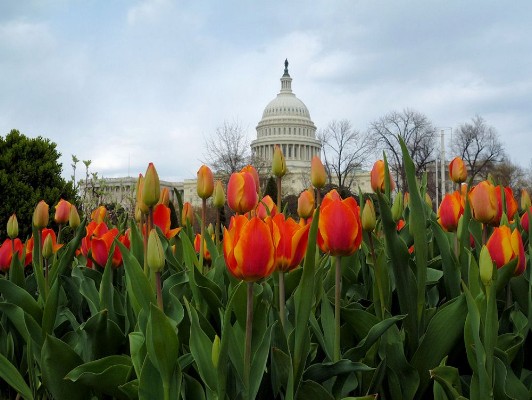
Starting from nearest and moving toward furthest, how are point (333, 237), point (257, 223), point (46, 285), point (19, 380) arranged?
point (257, 223), point (333, 237), point (19, 380), point (46, 285)

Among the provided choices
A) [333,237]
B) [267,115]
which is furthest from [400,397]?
[267,115]

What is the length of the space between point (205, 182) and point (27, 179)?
175 inches

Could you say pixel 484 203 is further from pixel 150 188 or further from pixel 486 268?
pixel 150 188

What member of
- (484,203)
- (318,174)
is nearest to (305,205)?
(318,174)

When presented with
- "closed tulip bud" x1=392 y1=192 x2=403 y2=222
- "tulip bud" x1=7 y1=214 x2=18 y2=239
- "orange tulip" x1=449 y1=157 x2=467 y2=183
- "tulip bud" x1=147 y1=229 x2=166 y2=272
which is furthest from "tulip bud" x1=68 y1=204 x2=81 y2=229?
"orange tulip" x1=449 y1=157 x2=467 y2=183

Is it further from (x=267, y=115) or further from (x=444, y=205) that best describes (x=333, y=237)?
(x=267, y=115)

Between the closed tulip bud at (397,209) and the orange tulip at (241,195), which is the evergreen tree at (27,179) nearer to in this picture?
the closed tulip bud at (397,209)

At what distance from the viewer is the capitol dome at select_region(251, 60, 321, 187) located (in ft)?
204

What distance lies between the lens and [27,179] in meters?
5.41

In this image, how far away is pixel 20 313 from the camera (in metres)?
1.32

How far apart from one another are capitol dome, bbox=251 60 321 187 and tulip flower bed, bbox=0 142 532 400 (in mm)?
57869

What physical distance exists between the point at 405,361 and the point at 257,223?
420 mm

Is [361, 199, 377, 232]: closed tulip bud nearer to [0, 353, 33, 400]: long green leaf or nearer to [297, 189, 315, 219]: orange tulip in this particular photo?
[297, 189, 315, 219]: orange tulip

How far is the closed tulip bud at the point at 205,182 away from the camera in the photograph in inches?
58.6
